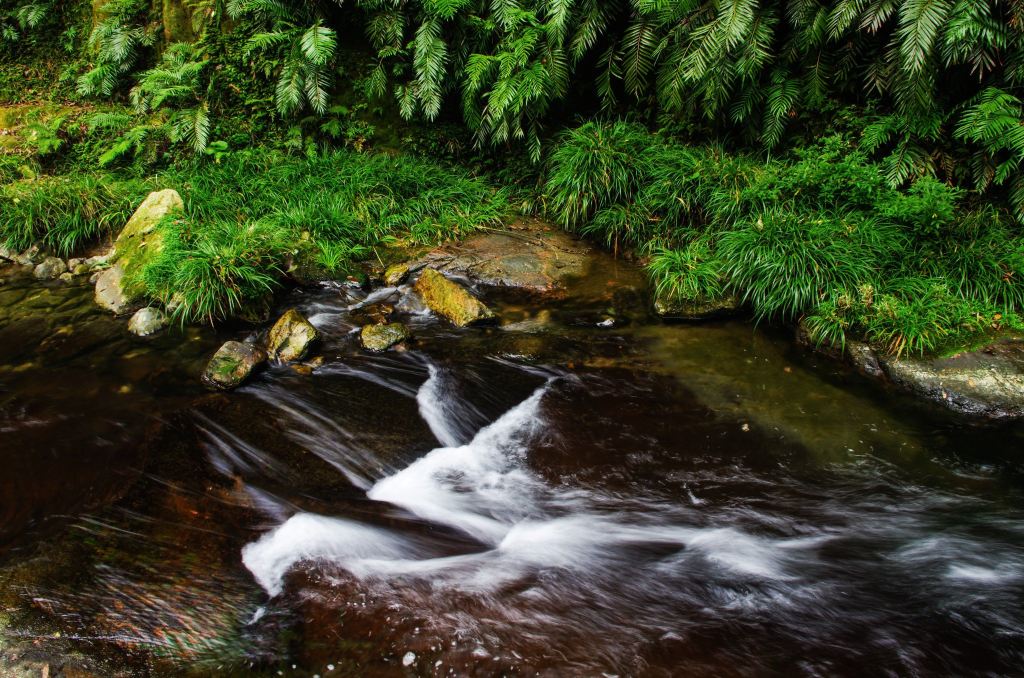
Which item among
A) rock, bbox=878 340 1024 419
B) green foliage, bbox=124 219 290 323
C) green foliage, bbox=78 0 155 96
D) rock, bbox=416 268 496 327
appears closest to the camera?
rock, bbox=878 340 1024 419

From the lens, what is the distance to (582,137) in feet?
22.0

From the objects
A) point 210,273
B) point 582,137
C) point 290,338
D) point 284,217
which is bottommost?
point 290,338

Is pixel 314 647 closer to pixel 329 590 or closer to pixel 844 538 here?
pixel 329 590

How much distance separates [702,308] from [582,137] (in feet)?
8.27

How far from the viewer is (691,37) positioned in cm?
603

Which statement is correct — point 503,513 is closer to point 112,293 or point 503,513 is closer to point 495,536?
point 495,536

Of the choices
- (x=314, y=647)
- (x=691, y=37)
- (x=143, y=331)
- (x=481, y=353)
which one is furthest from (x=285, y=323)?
(x=691, y=37)

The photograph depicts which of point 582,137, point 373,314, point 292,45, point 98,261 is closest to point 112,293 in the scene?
point 98,261

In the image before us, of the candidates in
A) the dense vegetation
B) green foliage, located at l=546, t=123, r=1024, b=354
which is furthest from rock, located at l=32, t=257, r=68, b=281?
green foliage, located at l=546, t=123, r=1024, b=354

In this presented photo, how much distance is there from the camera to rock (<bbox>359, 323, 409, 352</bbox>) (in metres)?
5.49

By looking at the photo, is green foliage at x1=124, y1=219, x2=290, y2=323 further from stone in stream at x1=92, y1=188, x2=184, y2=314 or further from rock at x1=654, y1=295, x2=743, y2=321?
rock at x1=654, y1=295, x2=743, y2=321

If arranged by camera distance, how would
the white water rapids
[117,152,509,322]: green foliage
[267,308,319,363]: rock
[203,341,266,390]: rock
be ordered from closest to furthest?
the white water rapids → [203,341,266,390]: rock → [267,308,319,363]: rock → [117,152,509,322]: green foliage

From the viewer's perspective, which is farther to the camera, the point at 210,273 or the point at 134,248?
the point at 134,248

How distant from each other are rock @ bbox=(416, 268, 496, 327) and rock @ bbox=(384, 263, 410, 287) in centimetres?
36
